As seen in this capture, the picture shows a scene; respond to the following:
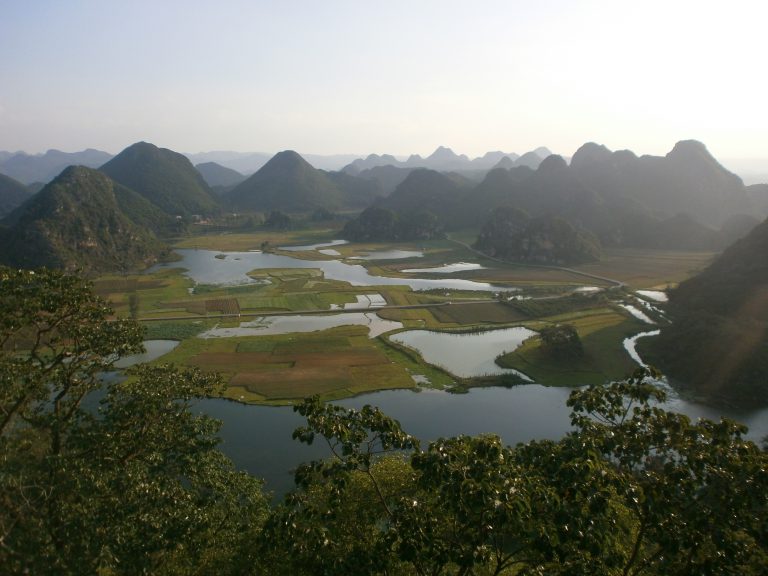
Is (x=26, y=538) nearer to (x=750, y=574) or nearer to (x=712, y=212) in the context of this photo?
(x=750, y=574)

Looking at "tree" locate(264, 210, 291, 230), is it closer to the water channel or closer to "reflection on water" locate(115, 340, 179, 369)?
"reflection on water" locate(115, 340, 179, 369)

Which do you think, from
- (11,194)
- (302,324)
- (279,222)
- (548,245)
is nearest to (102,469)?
(302,324)

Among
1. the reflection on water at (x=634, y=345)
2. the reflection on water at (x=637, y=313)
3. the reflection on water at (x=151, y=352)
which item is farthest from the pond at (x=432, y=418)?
the reflection on water at (x=637, y=313)

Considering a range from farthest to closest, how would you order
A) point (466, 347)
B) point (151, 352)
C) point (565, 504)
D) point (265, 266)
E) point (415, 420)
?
1. point (265, 266)
2. point (466, 347)
3. point (151, 352)
4. point (415, 420)
5. point (565, 504)

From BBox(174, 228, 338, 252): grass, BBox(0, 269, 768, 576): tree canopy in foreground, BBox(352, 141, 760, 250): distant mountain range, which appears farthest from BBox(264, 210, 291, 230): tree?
BBox(0, 269, 768, 576): tree canopy in foreground

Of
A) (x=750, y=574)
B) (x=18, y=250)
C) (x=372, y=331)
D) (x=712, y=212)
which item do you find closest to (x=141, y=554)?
(x=750, y=574)

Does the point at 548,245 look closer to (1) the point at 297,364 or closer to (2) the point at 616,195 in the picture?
(2) the point at 616,195

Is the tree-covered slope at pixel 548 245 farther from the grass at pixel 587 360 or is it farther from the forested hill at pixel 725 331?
the grass at pixel 587 360
